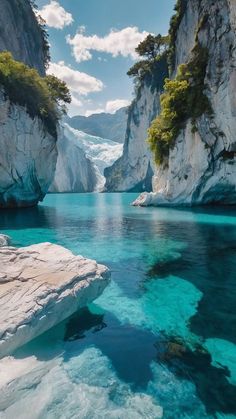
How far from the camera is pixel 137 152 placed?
277 ft

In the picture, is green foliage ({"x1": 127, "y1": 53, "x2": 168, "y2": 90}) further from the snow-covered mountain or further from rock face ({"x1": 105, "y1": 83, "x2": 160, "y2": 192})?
the snow-covered mountain

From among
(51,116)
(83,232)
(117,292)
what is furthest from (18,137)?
(117,292)

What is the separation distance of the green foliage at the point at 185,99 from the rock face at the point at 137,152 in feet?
98.5

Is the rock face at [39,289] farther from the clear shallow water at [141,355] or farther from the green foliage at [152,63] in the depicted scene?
the green foliage at [152,63]

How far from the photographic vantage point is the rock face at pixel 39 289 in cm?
501

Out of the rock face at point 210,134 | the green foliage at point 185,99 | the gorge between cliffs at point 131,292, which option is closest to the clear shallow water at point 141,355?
the gorge between cliffs at point 131,292

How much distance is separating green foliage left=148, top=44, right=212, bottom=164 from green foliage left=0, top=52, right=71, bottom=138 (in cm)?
1296

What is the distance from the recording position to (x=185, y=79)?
1219 inches

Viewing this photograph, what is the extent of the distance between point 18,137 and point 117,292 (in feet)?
87.8

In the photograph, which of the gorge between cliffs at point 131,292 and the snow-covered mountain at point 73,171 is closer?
the gorge between cliffs at point 131,292

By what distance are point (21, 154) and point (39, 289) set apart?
1103 inches

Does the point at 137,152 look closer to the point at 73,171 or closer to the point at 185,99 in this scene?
the point at 185,99

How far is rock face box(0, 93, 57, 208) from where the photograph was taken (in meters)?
29.2

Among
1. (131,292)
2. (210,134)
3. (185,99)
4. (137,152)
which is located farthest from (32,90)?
(137,152)
